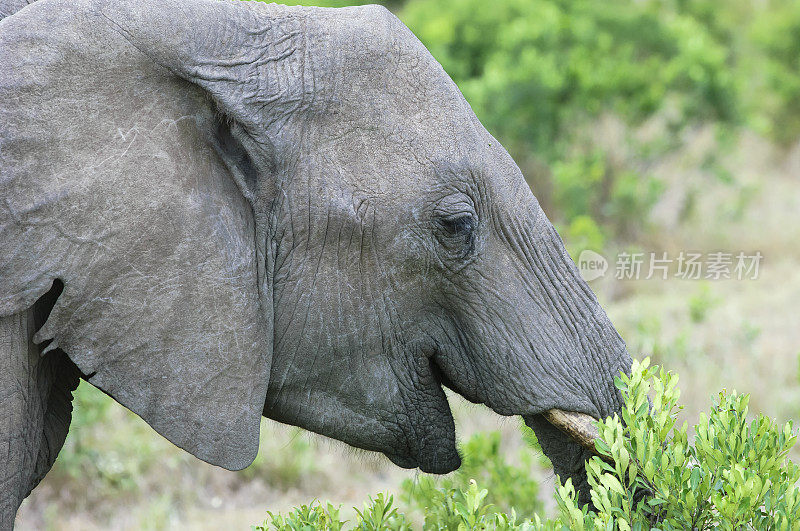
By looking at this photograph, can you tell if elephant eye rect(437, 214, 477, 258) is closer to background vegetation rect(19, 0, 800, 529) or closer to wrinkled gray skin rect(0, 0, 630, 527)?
wrinkled gray skin rect(0, 0, 630, 527)

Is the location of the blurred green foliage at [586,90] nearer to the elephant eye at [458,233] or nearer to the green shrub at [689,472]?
the elephant eye at [458,233]

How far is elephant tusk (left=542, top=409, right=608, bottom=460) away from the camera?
7.99ft

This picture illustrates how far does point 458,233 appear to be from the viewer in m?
2.40

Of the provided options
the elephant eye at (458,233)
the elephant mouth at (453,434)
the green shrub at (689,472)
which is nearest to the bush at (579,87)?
the elephant mouth at (453,434)

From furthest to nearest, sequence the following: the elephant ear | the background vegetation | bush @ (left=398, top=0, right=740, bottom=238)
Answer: bush @ (left=398, top=0, right=740, bottom=238), the background vegetation, the elephant ear

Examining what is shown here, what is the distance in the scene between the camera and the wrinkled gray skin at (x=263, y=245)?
2.11 m

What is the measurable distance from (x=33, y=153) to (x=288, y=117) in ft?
1.93

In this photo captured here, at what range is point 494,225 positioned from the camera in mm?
2473

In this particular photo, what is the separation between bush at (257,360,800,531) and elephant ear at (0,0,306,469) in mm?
651

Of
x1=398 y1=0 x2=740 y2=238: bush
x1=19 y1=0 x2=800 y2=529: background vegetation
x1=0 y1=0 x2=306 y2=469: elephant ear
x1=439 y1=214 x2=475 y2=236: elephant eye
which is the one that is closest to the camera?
x1=0 y1=0 x2=306 y2=469: elephant ear

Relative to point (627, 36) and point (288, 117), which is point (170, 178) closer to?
point (288, 117)

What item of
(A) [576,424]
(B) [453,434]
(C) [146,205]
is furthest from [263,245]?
(A) [576,424]

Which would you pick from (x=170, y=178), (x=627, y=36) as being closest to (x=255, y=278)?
(x=170, y=178)

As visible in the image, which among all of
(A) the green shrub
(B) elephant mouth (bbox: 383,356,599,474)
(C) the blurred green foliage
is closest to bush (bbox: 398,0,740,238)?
(C) the blurred green foliage
